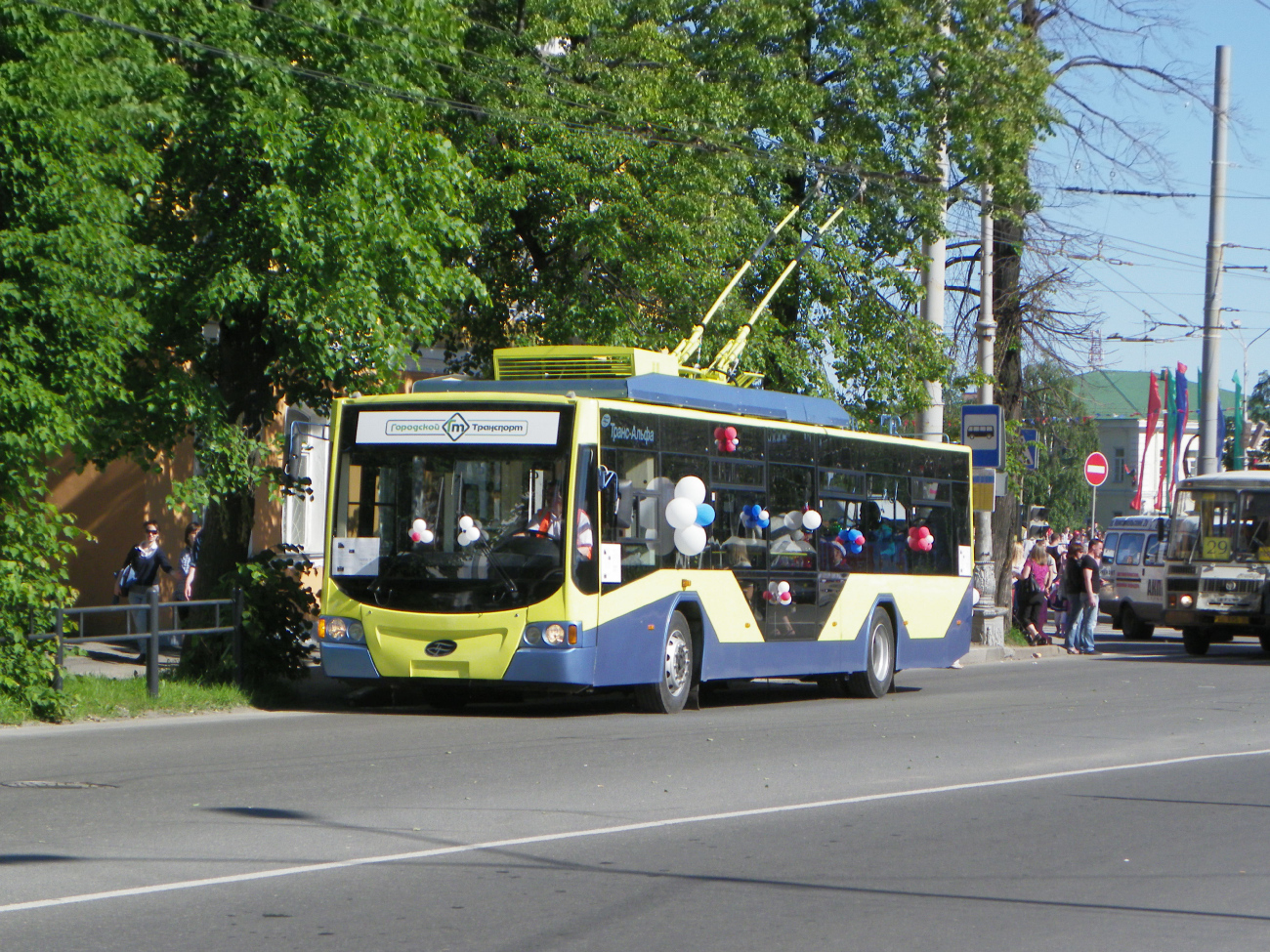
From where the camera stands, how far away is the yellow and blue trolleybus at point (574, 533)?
567 inches

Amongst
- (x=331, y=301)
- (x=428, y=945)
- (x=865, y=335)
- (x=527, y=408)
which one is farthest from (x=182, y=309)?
(x=865, y=335)

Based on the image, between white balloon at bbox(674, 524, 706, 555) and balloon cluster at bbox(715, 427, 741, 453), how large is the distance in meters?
1.10

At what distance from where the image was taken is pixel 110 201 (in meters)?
13.7

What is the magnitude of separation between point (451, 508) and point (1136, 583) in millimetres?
21480

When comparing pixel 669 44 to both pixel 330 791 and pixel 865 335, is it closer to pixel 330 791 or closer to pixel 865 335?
pixel 865 335

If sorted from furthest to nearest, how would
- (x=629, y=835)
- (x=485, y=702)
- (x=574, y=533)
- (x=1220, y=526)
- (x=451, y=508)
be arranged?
(x=1220, y=526) → (x=485, y=702) → (x=451, y=508) → (x=574, y=533) → (x=629, y=835)

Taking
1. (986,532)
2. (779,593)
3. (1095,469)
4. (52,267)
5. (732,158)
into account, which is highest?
(732,158)

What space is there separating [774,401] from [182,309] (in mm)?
5987

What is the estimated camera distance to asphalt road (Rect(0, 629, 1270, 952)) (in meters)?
6.54

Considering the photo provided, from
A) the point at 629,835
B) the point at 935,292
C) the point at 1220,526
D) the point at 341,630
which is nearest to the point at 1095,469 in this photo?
the point at 1220,526

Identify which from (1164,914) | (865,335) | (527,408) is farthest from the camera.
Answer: (865,335)

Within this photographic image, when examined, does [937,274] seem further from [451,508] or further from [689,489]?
[451,508]

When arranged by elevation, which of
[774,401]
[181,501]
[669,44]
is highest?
[669,44]

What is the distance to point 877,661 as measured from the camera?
19.0 m
